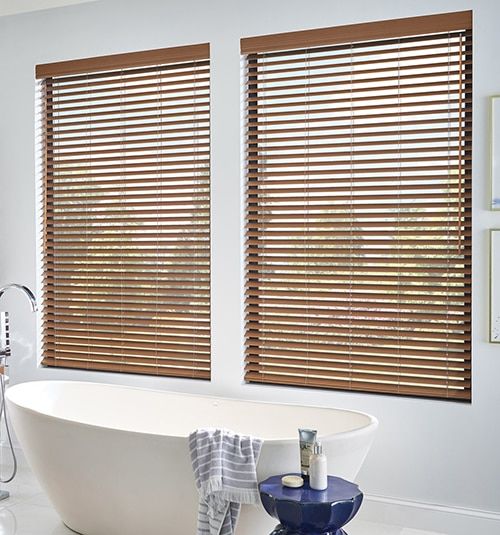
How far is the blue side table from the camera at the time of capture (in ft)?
8.49

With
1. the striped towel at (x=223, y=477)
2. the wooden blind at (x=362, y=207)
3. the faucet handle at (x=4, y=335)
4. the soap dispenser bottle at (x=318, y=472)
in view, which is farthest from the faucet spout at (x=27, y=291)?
the soap dispenser bottle at (x=318, y=472)

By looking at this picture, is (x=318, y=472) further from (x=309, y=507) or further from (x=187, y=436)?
(x=187, y=436)

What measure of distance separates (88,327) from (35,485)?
3.17 ft

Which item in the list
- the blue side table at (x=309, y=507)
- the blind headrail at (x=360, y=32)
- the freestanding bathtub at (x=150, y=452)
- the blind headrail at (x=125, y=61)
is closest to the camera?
the blue side table at (x=309, y=507)

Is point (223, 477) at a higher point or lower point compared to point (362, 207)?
lower

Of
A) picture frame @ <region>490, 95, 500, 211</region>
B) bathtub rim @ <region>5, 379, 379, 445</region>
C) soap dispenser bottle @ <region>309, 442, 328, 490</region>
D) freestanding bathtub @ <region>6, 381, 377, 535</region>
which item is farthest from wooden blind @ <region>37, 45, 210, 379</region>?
picture frame @ <region>490, 95, 500, 211</region>

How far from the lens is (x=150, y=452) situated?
119 inches

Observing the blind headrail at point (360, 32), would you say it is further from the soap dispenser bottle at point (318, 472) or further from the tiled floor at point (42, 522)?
the tiled floor at point (42, 522)

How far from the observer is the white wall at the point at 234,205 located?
3.34 metres

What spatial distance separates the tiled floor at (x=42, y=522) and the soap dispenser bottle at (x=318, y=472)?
2.96ft

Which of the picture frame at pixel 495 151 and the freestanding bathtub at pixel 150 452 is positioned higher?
the picture frame at pixel 495 151

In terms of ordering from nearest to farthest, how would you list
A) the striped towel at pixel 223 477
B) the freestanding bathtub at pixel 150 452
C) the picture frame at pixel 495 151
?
the striped towel at pixel 223 477, the freestanding bathtub at pixel 150 452, the picture frame at pixel 495 151

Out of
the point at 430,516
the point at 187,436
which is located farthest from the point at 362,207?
the point at 430,516

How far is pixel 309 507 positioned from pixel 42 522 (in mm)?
1658
